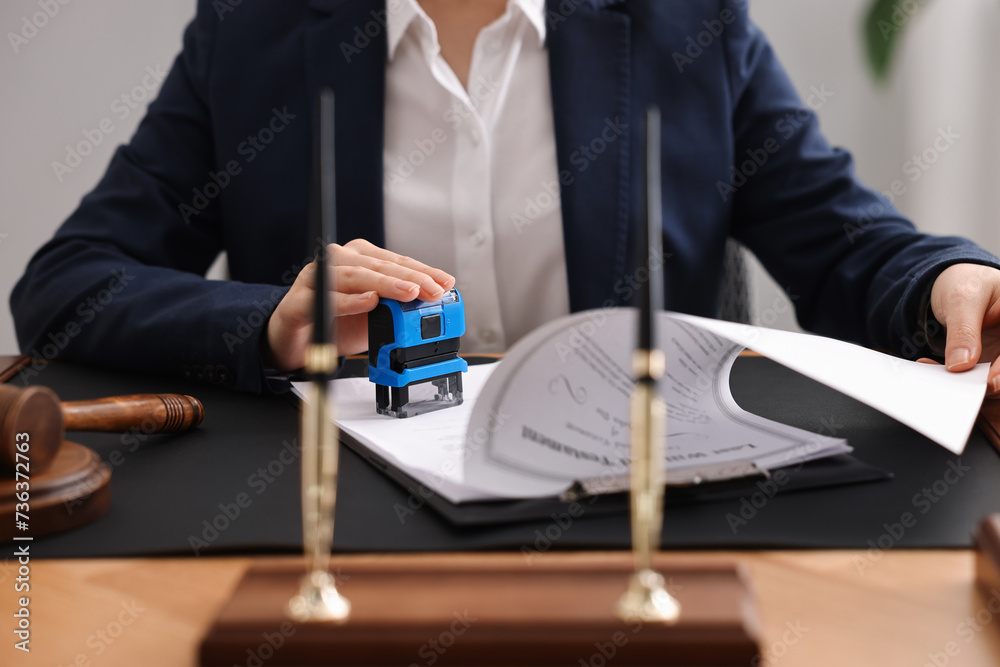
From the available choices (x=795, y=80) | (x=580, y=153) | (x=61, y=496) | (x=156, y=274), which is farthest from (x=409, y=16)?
(x=795, y=80)

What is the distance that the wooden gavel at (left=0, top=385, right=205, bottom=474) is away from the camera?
423mm

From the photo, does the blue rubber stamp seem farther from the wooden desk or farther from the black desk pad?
the wooden desk

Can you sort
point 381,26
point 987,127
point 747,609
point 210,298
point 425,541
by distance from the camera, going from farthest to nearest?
point 987,127
point 381,26
point 210,298
point 425,541
point 747,609

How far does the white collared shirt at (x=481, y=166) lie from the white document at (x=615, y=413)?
576 millimetres

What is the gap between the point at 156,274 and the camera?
3.00ft

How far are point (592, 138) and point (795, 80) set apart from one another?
4.29 feet

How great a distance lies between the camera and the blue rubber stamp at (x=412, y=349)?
23.0 inches

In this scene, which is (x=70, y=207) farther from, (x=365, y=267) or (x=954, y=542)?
(x=954, y=542)

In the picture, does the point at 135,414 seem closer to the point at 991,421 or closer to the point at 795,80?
the point at 991,421

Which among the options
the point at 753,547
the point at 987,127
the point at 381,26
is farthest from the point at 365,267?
the point at 987,127

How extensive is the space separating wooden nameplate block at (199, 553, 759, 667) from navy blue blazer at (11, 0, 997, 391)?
2.55ft

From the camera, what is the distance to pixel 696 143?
1.11 m

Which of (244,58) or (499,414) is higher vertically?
(244,58)

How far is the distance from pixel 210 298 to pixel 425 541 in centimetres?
49
